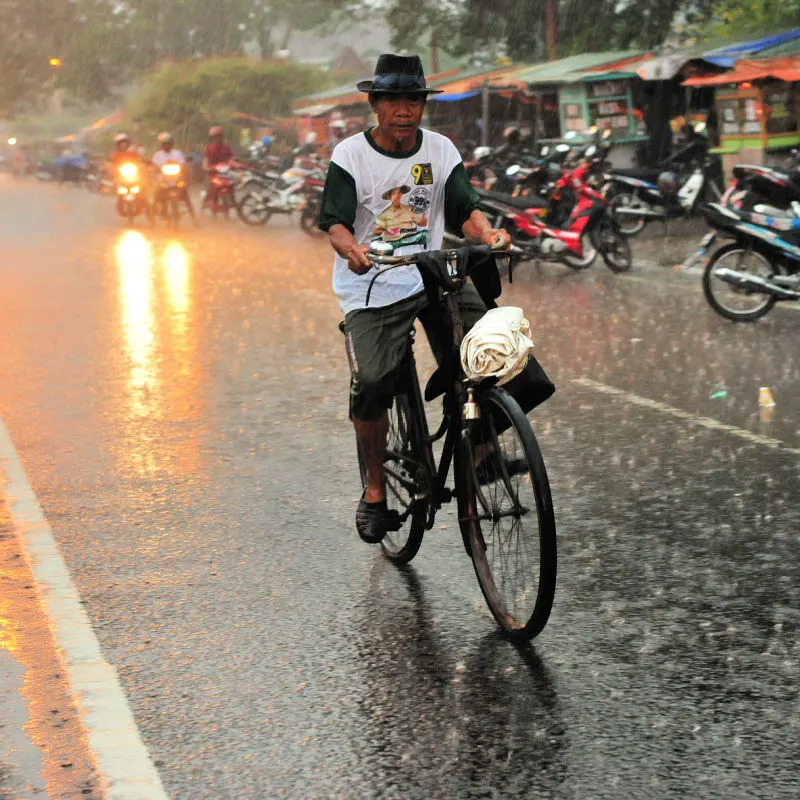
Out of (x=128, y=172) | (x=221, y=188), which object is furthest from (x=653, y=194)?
(x=128, y=172)

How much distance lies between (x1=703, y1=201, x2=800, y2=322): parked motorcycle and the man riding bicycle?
645 cm

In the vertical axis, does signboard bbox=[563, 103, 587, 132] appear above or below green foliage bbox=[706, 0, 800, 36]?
below

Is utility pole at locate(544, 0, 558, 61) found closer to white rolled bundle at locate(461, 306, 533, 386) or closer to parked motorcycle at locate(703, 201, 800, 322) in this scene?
parked motorcycle at locate(703, 201, 800, 322)

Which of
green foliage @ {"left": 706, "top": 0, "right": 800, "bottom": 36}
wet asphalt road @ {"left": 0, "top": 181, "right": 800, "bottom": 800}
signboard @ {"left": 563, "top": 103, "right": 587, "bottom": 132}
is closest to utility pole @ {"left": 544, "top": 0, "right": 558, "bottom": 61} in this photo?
green foliage @ {"left": 706, "top": 0, "right": 800, "bottom": 36}

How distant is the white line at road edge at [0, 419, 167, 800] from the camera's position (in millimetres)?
3662

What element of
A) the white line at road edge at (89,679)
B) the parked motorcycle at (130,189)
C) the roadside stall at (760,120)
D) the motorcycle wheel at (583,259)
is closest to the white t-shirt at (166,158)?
the parked motorcycle at (130,189)

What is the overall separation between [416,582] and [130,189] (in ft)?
77.4

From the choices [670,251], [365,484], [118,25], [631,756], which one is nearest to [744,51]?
[670,251]

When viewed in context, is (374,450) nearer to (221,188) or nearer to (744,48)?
(744,48)

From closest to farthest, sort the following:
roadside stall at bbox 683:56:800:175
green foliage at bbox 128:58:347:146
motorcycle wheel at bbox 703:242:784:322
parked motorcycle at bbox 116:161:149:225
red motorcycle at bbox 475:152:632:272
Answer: motorcycle wheel at bbox 703:242:784:322
red motorcycle at bbox 475:152:632:272
roadside stall at bbox 683:56:800:175
parked motorcycle at bbox 116:161:149:225
green foliage at bbox 128:58:347:146

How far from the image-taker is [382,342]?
5.14 m

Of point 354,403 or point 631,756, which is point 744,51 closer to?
point 354,403

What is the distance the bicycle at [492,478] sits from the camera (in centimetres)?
443

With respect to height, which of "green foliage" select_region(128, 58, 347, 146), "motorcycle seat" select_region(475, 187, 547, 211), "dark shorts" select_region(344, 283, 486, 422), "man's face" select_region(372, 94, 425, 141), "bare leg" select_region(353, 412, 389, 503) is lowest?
"green foliage" select_region(128, 58, 347, 146)
